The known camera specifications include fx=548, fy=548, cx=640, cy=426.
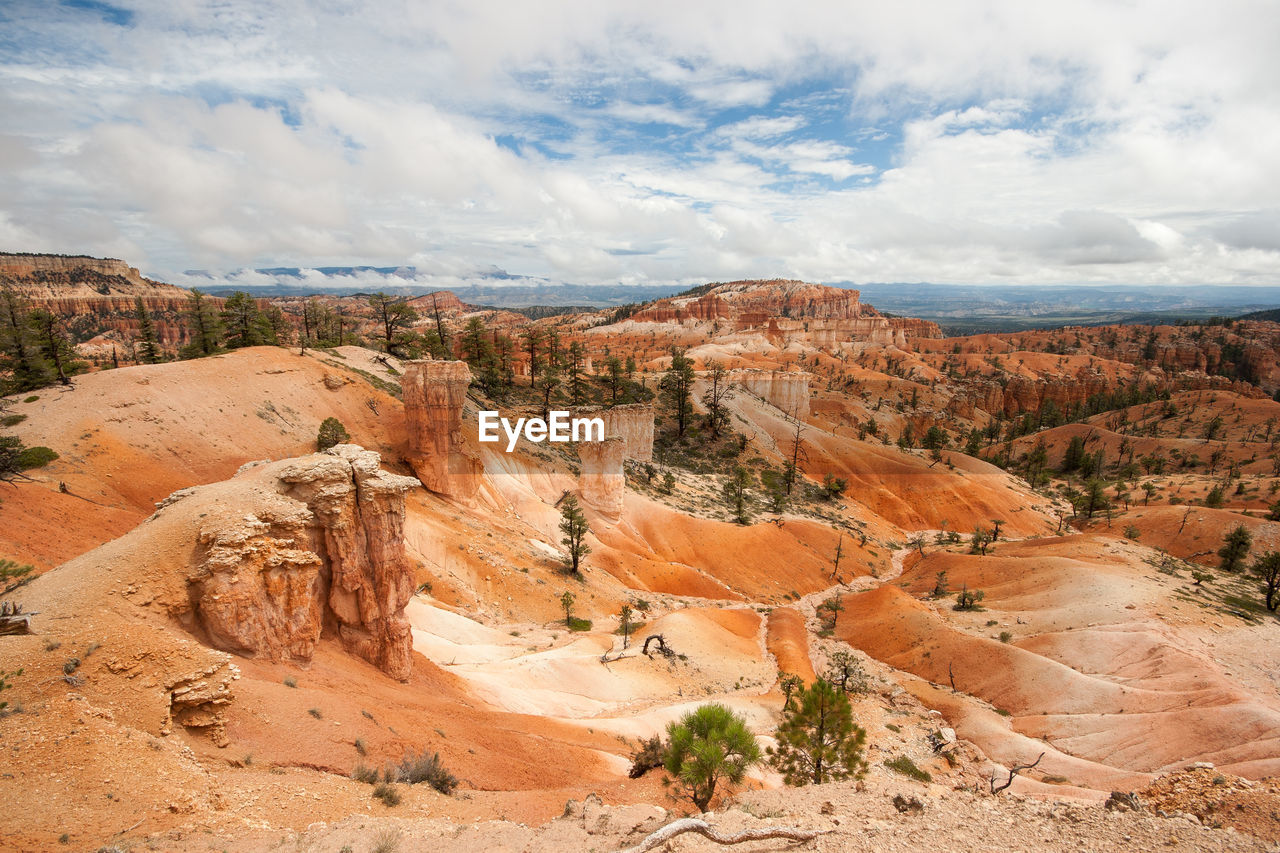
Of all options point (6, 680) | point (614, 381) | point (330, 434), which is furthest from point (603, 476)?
point (6, 680)

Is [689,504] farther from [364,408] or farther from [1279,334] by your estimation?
[1279,334]

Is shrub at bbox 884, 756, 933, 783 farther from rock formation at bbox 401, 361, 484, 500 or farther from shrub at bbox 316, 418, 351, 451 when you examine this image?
shrub at bbox 316, 418, 351, 451

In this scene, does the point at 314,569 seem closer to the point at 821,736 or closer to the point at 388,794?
the point at 388,794

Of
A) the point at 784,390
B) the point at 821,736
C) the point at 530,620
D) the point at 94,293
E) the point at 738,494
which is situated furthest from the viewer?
the point at 94,293

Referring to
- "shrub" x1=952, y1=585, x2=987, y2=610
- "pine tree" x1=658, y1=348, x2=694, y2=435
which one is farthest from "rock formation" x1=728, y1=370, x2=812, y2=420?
"shrub" x1=952, y1=585, x2=987, y2=610

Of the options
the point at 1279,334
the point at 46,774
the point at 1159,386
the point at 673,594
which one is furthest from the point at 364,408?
the point at 1279,334

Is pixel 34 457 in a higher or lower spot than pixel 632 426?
higher

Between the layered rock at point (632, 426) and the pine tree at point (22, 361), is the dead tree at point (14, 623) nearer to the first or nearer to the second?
the pine tree at point (22, 361)
